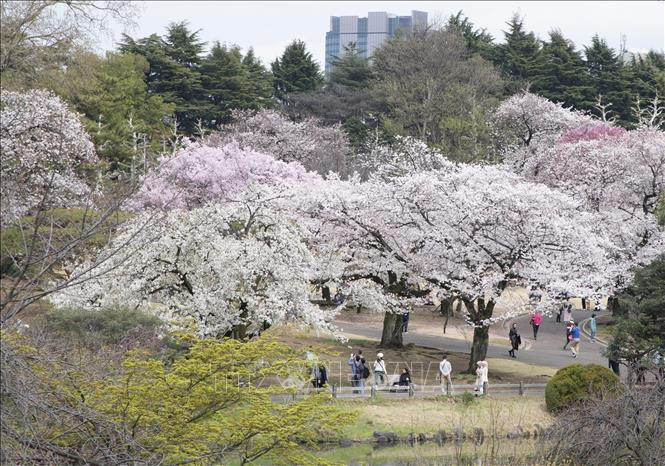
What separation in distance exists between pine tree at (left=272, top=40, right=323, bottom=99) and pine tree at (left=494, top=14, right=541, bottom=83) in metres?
14.6

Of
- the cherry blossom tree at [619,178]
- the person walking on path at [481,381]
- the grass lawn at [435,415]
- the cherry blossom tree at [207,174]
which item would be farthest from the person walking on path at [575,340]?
the cherry blossom tree at [207,174]

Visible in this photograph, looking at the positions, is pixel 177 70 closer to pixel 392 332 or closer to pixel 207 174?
pixel 207 174

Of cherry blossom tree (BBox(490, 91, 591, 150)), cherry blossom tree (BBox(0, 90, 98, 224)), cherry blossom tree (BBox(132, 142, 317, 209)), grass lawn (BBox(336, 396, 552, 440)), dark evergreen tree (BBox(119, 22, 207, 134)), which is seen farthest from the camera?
dark evergreen tree (BBox(119, 22, 207, 134))

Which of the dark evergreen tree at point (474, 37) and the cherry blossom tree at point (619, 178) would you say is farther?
the dark evergreen tree at point (474, 37)

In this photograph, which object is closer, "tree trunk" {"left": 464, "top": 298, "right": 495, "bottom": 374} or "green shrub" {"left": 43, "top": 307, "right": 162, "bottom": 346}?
"green shrub" {"left": 43, "top": 307, "right": 162, "bottom": 346}

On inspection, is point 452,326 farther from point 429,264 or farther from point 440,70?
point 440,70

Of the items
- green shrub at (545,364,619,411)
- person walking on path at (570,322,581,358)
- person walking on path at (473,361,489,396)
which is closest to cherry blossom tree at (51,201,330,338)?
person walking on path at (473,361,489,396)

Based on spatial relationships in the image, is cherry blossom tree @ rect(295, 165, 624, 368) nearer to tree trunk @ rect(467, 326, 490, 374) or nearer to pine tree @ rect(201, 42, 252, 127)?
tree trunk @ rect(467, 326, 490, 374)

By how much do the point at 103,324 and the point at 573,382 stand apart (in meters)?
12.4

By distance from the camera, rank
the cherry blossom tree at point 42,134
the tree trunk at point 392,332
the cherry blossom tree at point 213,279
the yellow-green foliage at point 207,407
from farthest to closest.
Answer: the tree trunk at point 392,332 → the cherry blossom tree at point 42,134 → the cherry blossom tree at point 213,279 → the yellow-green foliage at point 207,407

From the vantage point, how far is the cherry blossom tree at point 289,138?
58.0 m

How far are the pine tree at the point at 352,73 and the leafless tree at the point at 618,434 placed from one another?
60623mm

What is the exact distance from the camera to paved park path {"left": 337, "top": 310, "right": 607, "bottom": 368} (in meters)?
35.5

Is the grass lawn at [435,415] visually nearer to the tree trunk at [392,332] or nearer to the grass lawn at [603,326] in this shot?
the tree trunk at [392,332]
